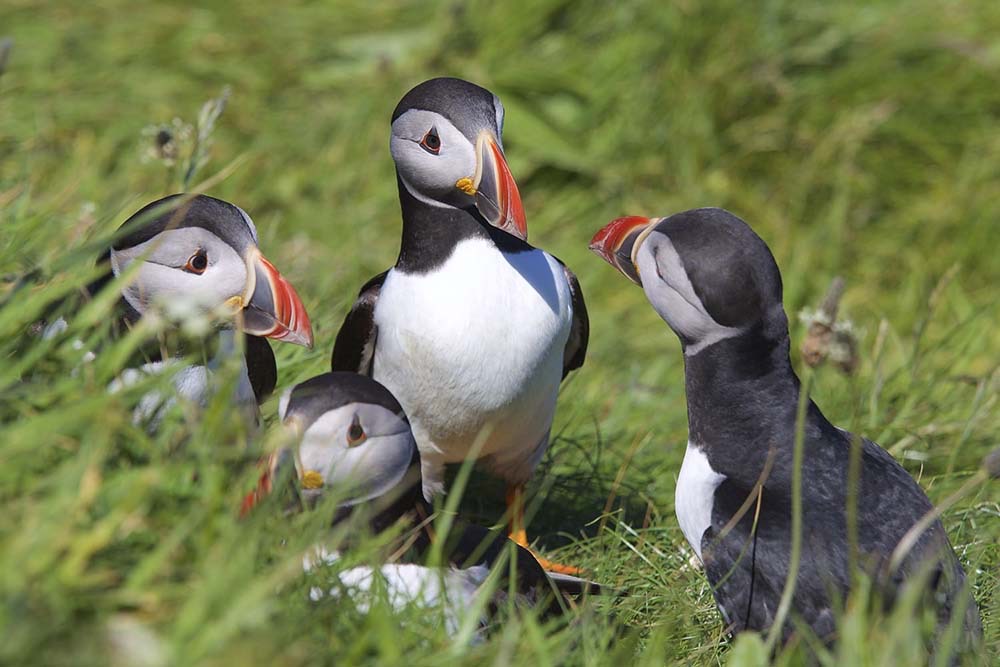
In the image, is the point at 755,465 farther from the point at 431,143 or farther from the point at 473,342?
the point at 431,143

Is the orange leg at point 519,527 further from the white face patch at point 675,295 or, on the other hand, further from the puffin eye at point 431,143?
the puffin eye at point 431,143

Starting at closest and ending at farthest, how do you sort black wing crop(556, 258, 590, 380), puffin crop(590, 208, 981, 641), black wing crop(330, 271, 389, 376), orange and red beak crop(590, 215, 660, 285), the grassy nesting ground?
puffin crop(590, 208, 981, 641) < orange and red beak crop(590, 215, 660, 285) < black wing crop(330, 271, 389, 376) < black wing crop(556, 258, 590, 380) < the grassy nesting ground

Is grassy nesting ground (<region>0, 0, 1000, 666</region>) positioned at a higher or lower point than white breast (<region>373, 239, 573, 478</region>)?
lower

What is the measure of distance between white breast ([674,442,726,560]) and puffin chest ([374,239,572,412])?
755 millimetres

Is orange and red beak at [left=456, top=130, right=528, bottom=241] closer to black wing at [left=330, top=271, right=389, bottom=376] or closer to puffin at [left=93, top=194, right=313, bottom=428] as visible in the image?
black wing at [left=330, top=271, right=389, bottom=376]

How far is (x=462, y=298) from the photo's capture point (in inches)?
167

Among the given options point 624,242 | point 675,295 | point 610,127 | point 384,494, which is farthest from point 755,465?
point 610,127

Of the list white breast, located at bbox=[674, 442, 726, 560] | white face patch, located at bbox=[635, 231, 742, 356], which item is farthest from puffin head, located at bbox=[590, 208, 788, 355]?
white breast, located at bbox=[674, 442, 726, 560]

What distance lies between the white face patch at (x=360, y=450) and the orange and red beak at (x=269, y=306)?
0.33 metres

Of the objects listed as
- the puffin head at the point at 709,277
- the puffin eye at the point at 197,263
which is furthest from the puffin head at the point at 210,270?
the puffin head at the point at 709,277

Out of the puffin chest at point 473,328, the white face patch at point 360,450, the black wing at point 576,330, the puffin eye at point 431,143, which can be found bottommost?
the black wing at point 576,330

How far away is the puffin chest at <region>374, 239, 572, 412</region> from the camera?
425 centimetres

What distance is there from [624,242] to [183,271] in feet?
4.14

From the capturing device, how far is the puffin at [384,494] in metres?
3.33
